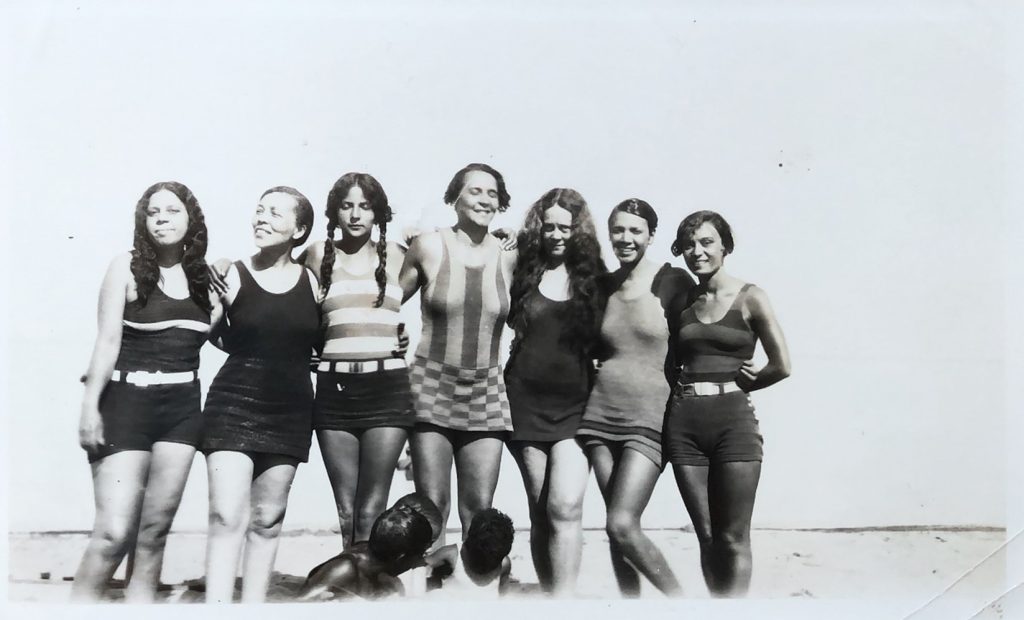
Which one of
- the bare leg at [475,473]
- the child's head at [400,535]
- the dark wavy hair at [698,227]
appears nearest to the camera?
the child's head at [400,535]

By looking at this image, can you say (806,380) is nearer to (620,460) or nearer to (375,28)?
(620,460)

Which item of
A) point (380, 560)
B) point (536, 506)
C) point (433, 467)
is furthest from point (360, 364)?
point (536, 506)

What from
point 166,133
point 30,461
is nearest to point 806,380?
point 166,133

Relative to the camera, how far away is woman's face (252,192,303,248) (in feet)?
12.0

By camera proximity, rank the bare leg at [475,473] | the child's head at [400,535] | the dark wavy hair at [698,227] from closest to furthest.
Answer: the child's head at [400,535], the bare leg at [475,473], the dark wavy hair at [698,227]

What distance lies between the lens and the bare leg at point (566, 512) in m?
3.67

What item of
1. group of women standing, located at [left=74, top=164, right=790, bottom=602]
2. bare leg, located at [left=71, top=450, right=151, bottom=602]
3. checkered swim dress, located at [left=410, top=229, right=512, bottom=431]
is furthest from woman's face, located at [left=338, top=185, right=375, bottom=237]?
bare leg, located at [left=71, top=450, right=151, bottom=602]

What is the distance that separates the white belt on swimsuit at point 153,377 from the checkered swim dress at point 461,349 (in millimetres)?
772

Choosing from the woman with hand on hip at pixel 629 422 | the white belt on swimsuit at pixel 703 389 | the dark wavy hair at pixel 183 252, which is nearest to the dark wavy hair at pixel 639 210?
the woman with hand on hip at pixel 629 422

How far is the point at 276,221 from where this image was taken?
3682 mm

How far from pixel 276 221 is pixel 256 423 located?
0.71m

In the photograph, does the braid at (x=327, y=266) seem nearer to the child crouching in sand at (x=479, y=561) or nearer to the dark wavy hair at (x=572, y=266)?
the dark wavy hair at (x=572, y=266)

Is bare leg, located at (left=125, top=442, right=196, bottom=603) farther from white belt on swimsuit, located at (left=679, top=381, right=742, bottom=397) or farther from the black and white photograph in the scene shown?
white belt on swimsuit, located at (left=679, top=381, right=742, bottom=397)

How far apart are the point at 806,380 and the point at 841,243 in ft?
1.72
